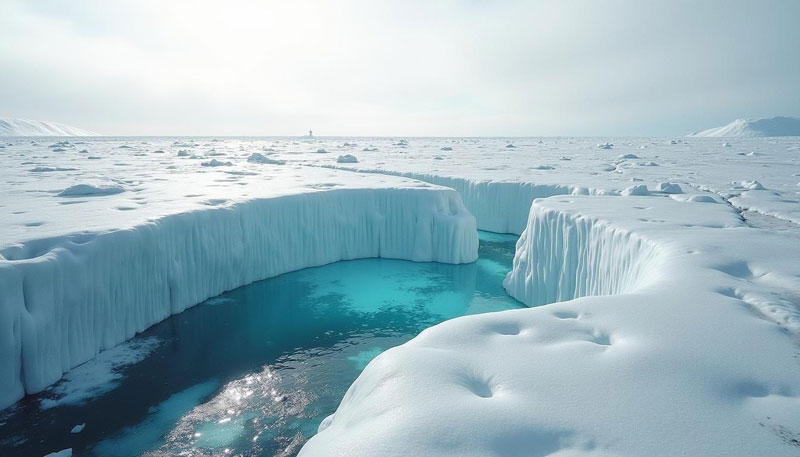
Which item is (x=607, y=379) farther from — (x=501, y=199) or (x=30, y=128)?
(x=30, y=128)

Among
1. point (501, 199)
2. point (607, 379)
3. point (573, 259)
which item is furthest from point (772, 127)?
→ point (607, 379)

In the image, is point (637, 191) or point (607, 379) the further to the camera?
point (637, 191)

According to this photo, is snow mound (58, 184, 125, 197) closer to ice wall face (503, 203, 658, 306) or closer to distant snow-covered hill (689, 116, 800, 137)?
ice wall face (503, 203, 658, 306)

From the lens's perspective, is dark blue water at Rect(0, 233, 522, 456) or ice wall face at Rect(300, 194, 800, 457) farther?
dark blue water at Rect(0, 233, 522, 456)

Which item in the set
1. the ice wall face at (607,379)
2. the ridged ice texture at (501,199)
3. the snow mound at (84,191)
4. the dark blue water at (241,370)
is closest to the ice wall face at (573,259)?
the dark blue water at (241,370)

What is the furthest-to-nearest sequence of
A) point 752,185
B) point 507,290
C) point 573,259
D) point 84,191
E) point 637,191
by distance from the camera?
point 752,185
point 637,191
point 84,191
point 507,290
point 573,259

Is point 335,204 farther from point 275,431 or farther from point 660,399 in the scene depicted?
point 660,399

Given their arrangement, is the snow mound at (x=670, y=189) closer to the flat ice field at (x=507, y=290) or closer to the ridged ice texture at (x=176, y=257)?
the flat ice field at (x=507, y=290)

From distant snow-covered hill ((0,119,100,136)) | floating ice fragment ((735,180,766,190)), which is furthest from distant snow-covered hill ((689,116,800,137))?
distant snow-covered hill ((0,119,100,136))
